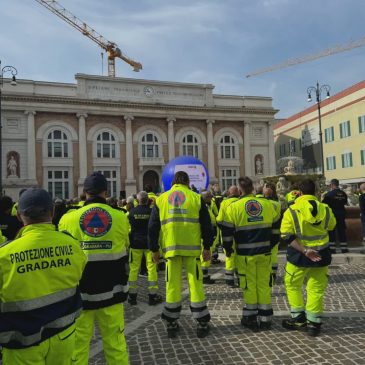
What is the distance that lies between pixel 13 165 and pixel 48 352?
3436 centimetres

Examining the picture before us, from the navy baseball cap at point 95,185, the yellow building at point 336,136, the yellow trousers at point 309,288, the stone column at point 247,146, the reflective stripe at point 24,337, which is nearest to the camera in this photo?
the reflective stripe at point 24,337

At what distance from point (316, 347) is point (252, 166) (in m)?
38.4

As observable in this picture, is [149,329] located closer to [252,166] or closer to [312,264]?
[312,264]

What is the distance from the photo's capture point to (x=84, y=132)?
35750 millimetres

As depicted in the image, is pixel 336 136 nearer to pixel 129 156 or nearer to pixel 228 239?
pixel 129 156

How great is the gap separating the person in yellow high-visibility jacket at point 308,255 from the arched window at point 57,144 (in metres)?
33.5

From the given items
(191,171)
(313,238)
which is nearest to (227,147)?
(191,171)

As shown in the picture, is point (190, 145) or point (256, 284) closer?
point (256, 284)

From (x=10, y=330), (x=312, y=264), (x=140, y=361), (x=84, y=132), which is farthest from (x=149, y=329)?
(x=84, y=132)

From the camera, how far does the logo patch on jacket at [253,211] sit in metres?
5.13

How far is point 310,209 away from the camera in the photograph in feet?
15.5

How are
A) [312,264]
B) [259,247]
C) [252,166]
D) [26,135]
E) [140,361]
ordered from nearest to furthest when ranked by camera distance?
1. [140,361]
2. [312,264]
3. [259,247]
4. [26,135]
5. [252,166]

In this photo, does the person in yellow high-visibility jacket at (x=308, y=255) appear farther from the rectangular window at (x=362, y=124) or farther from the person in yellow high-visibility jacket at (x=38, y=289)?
the rectangular window at (x=362, y=124)

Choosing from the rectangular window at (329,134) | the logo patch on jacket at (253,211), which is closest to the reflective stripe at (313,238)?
the logo patch on jacket at (253,211)
